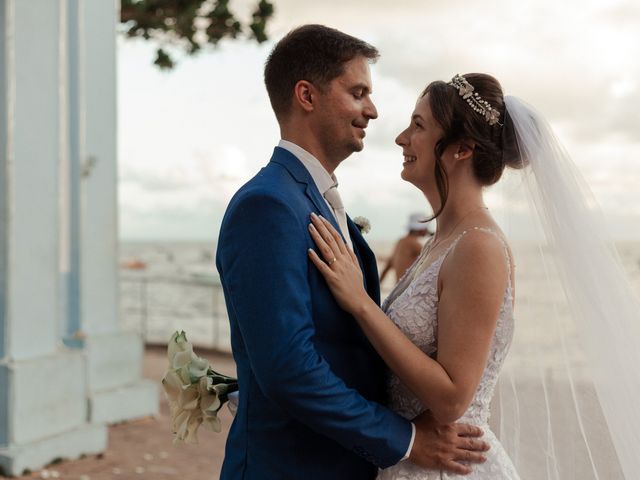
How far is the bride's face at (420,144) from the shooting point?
251 cm

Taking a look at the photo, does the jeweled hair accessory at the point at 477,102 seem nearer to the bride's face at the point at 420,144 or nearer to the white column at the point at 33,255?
the bride's face at the point at 420,144

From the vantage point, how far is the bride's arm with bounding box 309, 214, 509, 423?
2.11 meters

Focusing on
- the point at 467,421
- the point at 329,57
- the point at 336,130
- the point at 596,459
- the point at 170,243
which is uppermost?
the point at 329,57

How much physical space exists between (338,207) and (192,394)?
2.61 feet

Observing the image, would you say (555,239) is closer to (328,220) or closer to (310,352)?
(328,220)

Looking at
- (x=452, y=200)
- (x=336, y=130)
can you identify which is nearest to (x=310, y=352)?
(x=336, y=130)

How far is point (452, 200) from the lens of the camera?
257 cm

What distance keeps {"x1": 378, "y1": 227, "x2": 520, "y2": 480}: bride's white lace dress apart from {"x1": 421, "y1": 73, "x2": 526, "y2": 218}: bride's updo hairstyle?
0.29 meters

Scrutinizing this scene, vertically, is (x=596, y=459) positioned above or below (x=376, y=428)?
below

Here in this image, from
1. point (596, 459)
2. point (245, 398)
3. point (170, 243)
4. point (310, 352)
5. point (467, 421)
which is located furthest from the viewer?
point (170, 243)

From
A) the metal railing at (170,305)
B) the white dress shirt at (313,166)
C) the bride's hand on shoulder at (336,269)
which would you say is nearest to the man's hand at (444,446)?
the bride's hand on shoulder at (336,269)

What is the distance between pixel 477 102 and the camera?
2.52 metres

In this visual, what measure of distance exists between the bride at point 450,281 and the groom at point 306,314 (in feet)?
0.29

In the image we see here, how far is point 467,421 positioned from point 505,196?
910 millimetres
